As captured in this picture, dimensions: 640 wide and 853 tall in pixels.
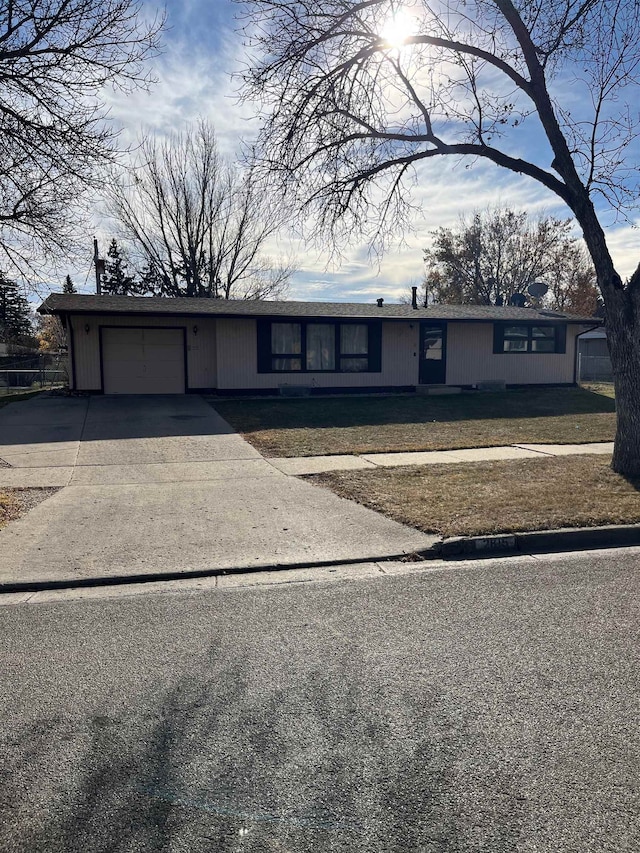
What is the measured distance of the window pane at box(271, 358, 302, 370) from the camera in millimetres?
19125

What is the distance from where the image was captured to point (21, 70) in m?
7.84

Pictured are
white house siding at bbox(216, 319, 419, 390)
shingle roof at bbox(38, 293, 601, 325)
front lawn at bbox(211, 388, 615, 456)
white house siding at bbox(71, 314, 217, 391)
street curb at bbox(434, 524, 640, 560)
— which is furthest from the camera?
white house siding at bbox(216, 319, 419, 390)

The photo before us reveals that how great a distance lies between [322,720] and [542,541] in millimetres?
3665

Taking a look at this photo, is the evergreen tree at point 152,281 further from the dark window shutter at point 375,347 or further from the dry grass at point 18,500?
the dry grass at point 18,500

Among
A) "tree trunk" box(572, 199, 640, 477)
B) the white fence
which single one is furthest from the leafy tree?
"tree trunk" box(572, 199, 640, 477)

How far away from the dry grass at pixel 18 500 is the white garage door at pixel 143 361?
1116cm

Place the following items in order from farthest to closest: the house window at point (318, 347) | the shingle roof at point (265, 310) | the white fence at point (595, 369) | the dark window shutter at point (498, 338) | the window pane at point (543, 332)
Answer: the white fence at point (595, 369) < the window pane at point (543, 332) < the dark window shutter at point (498, 338) < the house window at point (318, 347) < the shingle roof at point (265, 310)

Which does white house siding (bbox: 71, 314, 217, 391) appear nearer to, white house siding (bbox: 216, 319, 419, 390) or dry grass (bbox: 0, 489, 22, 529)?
white house siding (bbox: 216, 319, 419, 390)

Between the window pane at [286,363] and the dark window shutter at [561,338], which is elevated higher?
the dark window shutter at [561,338]

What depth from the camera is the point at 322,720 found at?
2.87 meters

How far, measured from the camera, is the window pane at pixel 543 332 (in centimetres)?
2202

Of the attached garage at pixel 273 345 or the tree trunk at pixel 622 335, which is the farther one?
the attached garage at pixel 273 345

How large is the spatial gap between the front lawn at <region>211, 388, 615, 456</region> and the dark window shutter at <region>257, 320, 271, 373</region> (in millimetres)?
1539

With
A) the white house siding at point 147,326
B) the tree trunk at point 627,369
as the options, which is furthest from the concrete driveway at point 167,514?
the white house siding at point 147,326
